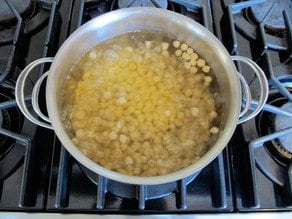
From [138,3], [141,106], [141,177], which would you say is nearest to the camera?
[141,177]

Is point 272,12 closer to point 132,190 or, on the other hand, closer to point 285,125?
point 285,125

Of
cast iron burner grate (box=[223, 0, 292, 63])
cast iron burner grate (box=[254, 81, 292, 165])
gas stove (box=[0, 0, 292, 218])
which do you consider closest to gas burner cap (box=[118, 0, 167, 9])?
gas stove (box=[0, 0, 292, 218])

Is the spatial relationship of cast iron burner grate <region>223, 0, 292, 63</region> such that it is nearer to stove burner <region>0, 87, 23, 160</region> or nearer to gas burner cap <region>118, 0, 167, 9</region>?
gas burner cap <region>118, 0, 167, 9</region>

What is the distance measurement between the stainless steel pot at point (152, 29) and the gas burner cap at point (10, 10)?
0.17m

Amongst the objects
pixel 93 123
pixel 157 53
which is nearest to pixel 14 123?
pixel 93 123

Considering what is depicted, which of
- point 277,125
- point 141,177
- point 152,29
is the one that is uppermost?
point 152,29

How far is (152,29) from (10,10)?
0.26 m

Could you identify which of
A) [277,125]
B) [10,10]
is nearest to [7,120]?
[10,10]

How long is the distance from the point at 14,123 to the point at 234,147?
366 millimetres

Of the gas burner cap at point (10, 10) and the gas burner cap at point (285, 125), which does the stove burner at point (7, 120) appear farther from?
the gas burner cap at point (285, 125)

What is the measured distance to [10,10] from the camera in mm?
725

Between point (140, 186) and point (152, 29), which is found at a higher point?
point (152, 29)

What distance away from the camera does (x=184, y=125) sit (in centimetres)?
63

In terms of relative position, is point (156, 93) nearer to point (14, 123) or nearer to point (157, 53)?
point (157, 53)
